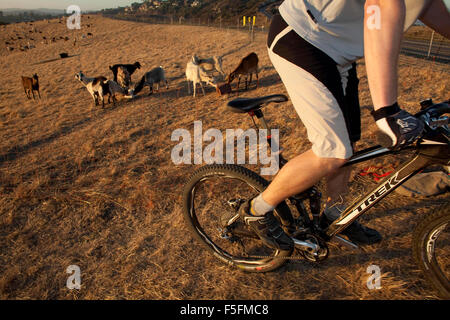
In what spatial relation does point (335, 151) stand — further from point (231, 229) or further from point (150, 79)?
point (150, 79)

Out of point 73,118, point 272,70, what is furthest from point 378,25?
point 272,70

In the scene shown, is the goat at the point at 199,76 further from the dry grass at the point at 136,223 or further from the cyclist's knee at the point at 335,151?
the cyclist's knee at the point at 335,151

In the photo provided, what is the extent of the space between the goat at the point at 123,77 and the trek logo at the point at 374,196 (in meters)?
10.8

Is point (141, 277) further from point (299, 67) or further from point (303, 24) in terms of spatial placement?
point (303, 24)

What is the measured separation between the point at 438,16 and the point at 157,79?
9.87 meters

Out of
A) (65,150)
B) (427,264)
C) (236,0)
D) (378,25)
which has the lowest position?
(65,150)

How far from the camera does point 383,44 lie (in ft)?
4.06

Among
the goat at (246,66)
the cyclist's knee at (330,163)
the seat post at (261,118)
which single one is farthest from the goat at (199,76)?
the cyclist's knee at (330,163)

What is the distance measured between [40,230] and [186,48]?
16170 mm

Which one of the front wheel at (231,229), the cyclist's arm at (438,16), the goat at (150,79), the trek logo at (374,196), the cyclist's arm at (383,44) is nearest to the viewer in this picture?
the cyclist's arm at (383,44)

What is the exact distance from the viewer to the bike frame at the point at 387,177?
57.5 inches

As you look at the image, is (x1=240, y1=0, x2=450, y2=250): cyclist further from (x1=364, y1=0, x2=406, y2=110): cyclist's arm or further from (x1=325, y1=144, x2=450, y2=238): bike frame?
(x1=325, y1=144, x2=450, y2=238): bike frame

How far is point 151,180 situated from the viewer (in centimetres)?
396

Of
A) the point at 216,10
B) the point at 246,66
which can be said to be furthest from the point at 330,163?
the point at 216,10
